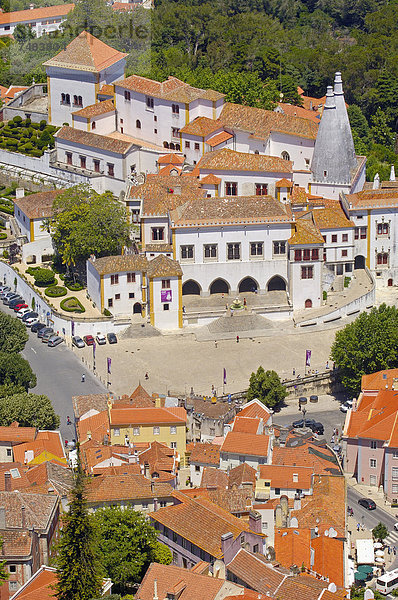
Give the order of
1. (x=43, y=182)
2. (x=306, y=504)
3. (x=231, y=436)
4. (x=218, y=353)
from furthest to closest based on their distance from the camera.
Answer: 1. (x=43, y=182)
2. (x=218, y=353)
3. (x=231, y=436)
4. (x=306, y=504)

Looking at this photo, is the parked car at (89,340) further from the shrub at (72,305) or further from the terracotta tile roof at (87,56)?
the terracotta tile roof at (87,56)

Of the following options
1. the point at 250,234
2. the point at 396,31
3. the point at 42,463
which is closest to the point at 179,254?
the point at 250,234

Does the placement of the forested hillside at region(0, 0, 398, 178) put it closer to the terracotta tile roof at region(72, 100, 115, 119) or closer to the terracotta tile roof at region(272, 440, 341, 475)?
the terracotta tile roof at region(72, 100, 115, 119)

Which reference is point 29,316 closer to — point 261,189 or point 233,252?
point 233,252

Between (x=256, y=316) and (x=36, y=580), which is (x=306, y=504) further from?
(x=256, y=316)

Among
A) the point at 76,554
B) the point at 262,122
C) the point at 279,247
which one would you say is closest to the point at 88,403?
the point at 279,247

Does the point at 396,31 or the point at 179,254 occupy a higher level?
the point at 396,31

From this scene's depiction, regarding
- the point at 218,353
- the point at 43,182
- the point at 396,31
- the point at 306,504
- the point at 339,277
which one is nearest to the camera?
the point at 306,504
